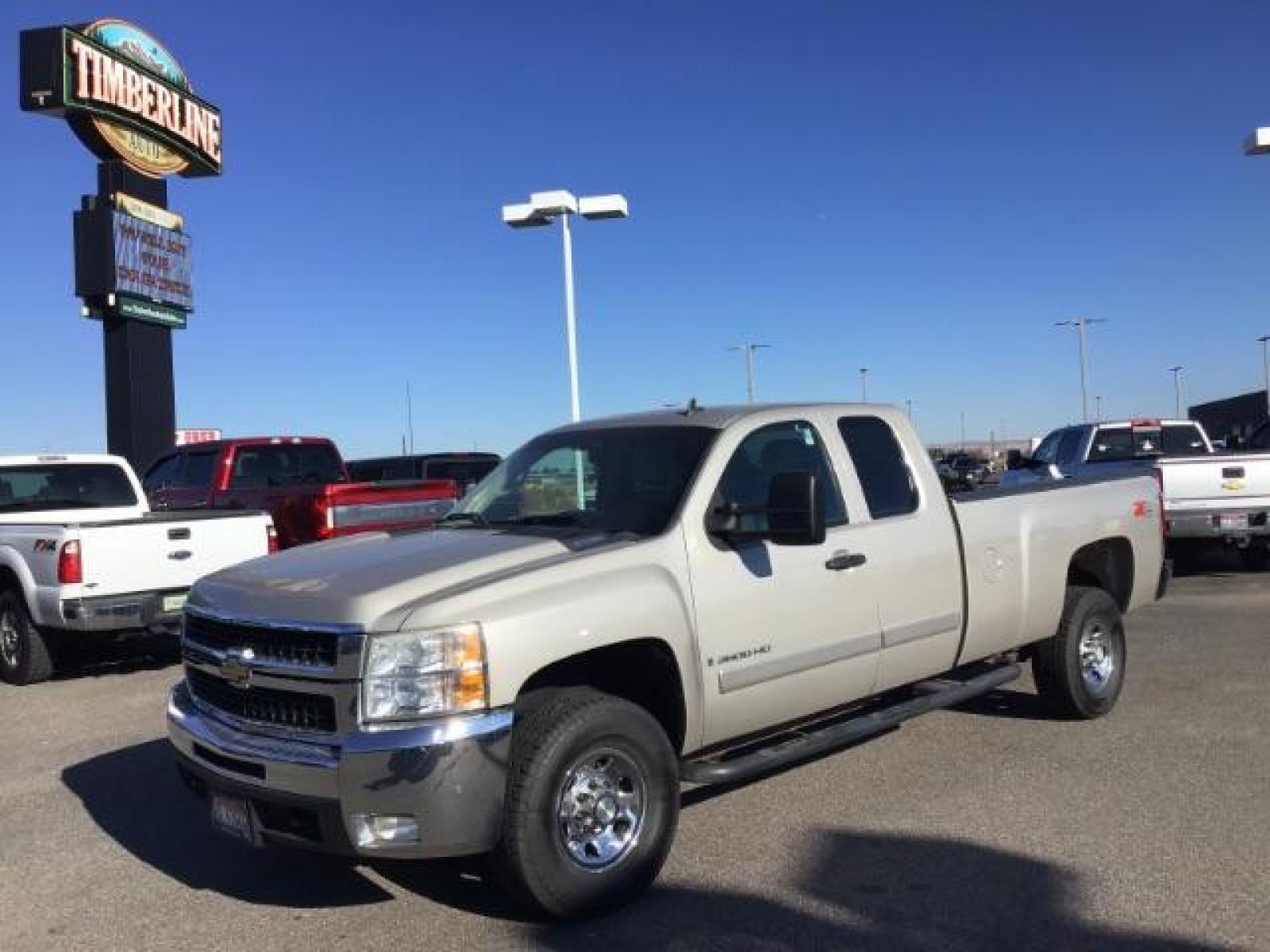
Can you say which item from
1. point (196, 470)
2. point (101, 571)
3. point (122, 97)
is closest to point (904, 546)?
point (101, 571)

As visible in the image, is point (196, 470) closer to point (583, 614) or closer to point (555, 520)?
point (555, 520)

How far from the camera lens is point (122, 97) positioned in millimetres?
20562

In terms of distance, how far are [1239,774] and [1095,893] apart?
6.18 feet

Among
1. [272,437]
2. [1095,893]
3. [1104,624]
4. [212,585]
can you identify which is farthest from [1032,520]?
[272,437]

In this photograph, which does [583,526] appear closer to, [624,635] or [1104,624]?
[624,635]

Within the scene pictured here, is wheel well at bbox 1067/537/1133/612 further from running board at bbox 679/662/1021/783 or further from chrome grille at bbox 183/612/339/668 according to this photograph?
chrome grille at bbox 183/612/339/668

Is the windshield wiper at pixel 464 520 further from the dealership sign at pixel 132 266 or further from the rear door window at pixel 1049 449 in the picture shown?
the dealership sign at pixel 132 266

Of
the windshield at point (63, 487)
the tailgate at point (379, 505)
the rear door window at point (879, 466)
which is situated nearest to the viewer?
the rear door window at point (879, 466)

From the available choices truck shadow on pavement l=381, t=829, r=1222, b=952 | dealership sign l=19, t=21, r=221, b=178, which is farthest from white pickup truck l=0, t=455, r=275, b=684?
dealership sign l=19, t=21, r=221, b=178

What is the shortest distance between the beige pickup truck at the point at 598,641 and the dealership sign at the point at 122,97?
18291 mm

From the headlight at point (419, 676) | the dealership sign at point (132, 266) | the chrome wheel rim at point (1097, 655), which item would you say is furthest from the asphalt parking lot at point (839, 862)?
the dealership sign at point (132, 266)

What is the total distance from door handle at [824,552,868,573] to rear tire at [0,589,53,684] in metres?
7.15

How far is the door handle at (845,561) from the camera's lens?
5.01m

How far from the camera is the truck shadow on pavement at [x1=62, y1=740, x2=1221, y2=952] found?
386 centimetres
